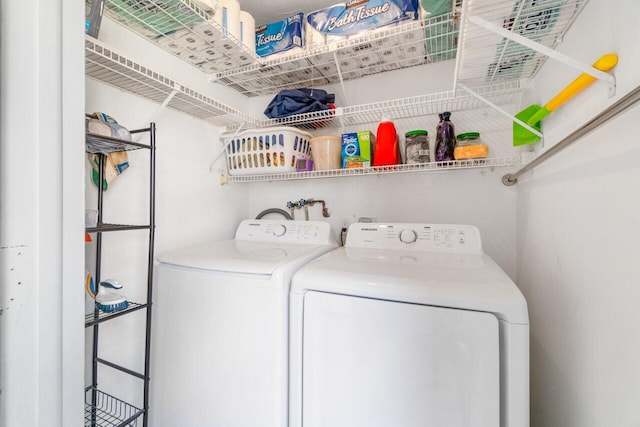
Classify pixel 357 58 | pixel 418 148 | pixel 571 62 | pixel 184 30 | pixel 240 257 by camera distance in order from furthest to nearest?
pixel 357 58
pixel 418 148
pixel 184 30
pixel 240 257
pixel 571 62

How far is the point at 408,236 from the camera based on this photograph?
1.38 meters

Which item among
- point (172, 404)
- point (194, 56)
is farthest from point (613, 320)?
point (194, 56)

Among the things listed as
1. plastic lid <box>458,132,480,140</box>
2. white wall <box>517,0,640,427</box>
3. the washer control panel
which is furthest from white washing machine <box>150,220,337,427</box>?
plastic lid <box>458,132,480,140</box>

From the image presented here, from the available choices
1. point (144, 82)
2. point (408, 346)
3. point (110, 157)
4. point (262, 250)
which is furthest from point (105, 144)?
point (408, 346)

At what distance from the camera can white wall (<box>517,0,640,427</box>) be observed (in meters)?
0.57

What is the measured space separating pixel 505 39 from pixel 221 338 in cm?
156

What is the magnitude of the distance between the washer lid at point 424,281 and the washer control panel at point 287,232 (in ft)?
1.22

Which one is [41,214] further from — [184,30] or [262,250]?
[184,30]

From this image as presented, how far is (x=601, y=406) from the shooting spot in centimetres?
64

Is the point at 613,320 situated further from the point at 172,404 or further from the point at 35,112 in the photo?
the point at 172,404

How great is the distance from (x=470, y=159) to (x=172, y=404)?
181cm

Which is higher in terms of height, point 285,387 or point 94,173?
point 94,173

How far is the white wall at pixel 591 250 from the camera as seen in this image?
0.57 m

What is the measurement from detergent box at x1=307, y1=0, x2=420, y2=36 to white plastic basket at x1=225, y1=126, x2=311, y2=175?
590 millimetres
